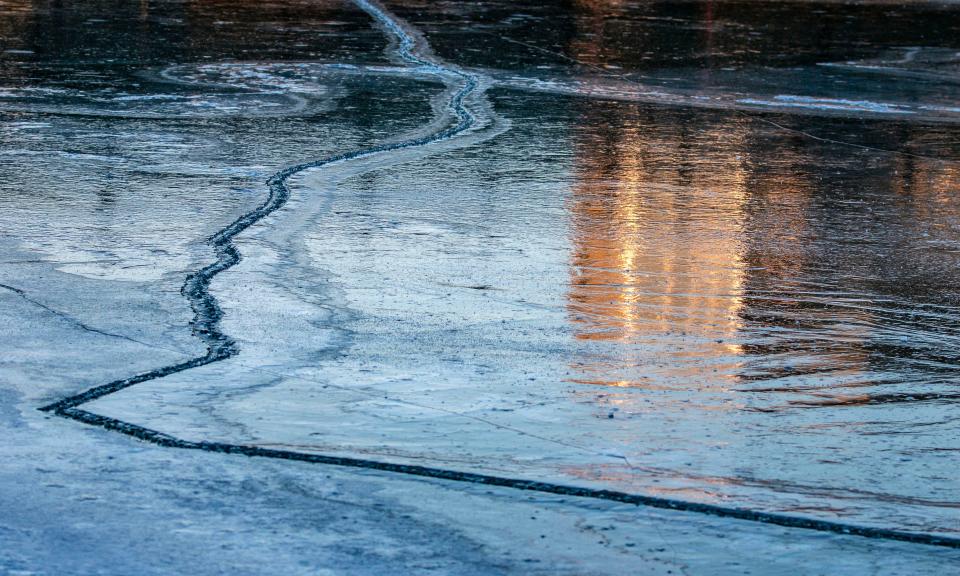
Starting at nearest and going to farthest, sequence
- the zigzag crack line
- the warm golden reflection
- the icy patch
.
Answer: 1. the zigzag crack line
2. the warm golden reflection
3. the icy patch

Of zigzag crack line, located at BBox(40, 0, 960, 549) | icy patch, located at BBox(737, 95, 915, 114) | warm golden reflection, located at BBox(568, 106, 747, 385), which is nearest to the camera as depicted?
zigzag crack line, located at BBox(40, 0, 960, 549)

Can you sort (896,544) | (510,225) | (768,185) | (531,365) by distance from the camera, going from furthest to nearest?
(768,185), (510,225), (531,365), (896,544)

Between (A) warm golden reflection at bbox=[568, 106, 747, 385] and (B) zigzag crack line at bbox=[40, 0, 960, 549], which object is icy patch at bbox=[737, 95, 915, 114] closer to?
(A) warm golden reflection at bbox=[568, 106, 747, 385]

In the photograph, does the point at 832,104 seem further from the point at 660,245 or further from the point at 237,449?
the point at 237,449

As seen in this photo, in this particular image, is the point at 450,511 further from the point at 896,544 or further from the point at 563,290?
the point at 563,290

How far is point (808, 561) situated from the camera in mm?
3205

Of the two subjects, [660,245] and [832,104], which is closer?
[660,245]

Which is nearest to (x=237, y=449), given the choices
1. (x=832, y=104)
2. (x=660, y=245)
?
(x=660, y=245)

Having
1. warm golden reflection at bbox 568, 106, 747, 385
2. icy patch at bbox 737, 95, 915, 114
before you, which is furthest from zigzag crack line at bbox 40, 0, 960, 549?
icy patch at bbox 737, 95, 915, 114

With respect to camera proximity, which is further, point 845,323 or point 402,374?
point 845,323

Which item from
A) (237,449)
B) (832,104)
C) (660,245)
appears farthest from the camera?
(832,104)

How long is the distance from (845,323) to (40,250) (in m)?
3.40

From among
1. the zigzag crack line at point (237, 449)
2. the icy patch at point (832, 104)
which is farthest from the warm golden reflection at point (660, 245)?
the icy patch at point (832, 104)

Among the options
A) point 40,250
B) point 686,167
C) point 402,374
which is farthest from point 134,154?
point 402,374
